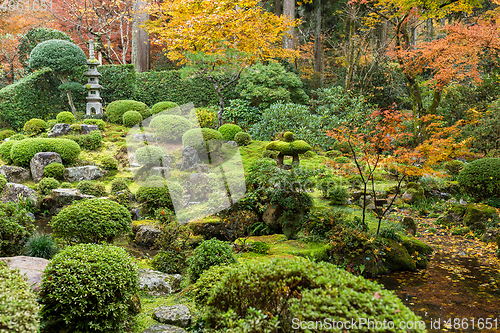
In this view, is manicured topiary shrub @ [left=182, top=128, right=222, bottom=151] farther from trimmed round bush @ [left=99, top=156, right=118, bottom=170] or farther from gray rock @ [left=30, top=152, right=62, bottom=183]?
gray rock @ [left=30, top=152, right=62, bottom=183]

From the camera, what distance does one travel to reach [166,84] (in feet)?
52.2

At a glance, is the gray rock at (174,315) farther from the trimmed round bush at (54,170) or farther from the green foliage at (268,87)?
the green foliage at (268,87)

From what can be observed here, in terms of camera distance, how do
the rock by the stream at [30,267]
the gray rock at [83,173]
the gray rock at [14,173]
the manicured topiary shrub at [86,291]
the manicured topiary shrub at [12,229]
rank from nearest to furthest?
1. the manicured topiary shrub at [86,291]
2. the rock by the stream at [30,267]
3. the manicured topiary shrub at [12,229]
4. the gray rock at [14,173]
5. the gray rock at [83,173]

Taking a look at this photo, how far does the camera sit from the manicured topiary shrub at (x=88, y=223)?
15.3 feet

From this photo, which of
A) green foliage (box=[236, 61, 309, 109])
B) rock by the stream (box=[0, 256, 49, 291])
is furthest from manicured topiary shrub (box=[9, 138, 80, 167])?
green foliage (box=[236, 61, 309, 109])

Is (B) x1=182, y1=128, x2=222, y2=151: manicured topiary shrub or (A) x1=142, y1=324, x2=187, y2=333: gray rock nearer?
(A) x1=142, y1=324, x2=187, y2=333: gray rock

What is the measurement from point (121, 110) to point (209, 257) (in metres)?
11.3

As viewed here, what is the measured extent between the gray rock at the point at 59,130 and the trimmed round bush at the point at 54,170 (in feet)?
9.26

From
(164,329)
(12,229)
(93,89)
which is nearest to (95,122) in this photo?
(93,89)

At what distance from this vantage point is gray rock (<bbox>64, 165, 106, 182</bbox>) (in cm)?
945

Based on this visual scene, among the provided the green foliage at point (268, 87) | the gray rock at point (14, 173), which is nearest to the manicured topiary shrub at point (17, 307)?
the gray rock at point (14, 173)

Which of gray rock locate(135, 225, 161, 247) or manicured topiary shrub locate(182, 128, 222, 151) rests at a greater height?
manicured topiary shrub locate(182, 128, 222, 151)

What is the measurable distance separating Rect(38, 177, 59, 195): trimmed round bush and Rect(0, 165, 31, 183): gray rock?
47.5 inches

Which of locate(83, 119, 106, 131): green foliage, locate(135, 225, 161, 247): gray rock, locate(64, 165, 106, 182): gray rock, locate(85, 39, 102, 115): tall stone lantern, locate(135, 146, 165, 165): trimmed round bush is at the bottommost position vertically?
locate(135, 225, 161, 247): gray rock
